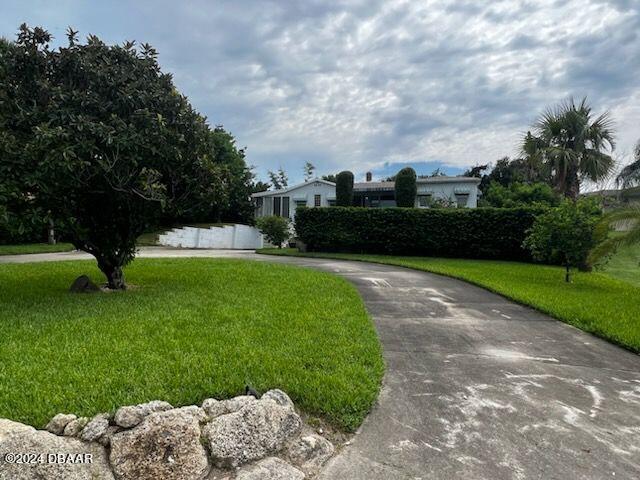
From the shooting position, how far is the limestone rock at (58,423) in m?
2.68

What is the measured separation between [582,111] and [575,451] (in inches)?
758

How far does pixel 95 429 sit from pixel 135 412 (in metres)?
0.24

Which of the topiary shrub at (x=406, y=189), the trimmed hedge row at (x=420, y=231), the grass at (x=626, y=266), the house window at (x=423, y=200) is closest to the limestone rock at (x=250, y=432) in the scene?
the grass at (x=626, y=266)

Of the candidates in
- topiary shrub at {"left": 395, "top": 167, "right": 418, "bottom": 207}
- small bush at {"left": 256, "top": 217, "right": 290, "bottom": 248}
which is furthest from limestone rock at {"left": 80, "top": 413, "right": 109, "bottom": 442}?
small bush at {"left": 256, "top": 217, "right": 290, "bottom": 248}

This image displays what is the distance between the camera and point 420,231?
1800cm

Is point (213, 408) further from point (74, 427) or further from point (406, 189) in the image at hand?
point (406, 189)

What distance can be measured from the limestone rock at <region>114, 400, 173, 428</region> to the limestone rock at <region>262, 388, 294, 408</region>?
685 mm

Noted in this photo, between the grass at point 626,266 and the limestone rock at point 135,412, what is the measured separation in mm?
9345

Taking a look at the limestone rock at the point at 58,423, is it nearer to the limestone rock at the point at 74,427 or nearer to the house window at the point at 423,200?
the limestone rock at the point at 74,427

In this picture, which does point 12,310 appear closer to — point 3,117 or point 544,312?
point 3,117

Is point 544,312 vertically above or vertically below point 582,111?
below

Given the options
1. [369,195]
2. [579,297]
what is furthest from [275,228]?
[579,297]

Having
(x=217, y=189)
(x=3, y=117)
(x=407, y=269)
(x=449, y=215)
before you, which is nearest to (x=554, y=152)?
(x=449, y=215)

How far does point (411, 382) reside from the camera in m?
3.84
